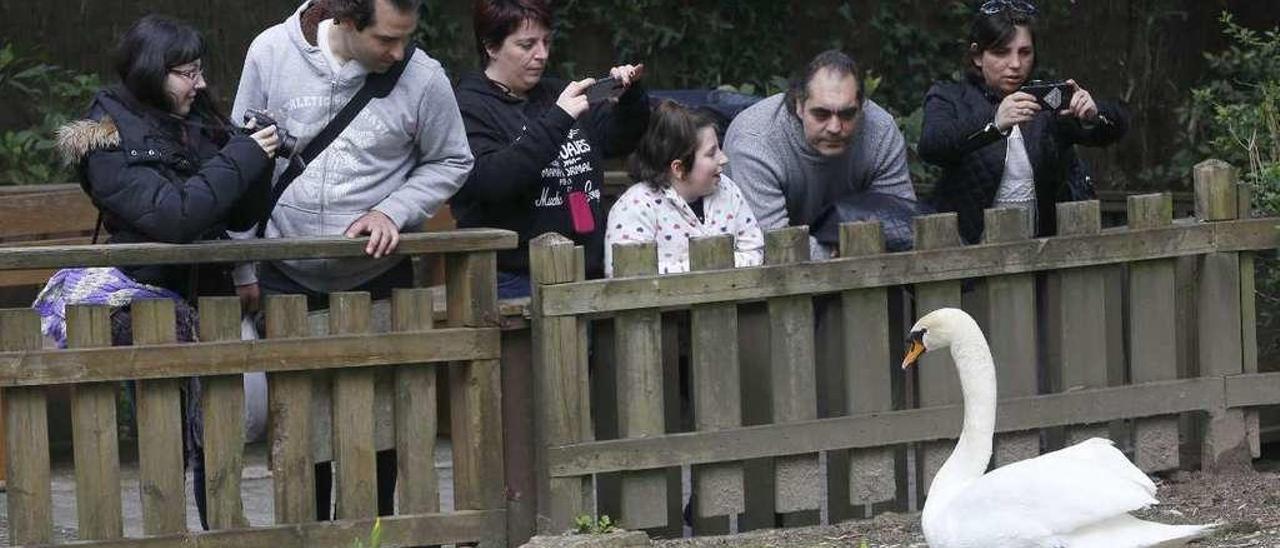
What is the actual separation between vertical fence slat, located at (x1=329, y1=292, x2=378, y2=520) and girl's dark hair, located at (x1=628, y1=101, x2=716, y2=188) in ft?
3.43

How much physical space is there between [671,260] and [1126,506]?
1711mm

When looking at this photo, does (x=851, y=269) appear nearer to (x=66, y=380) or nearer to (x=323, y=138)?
(x=323, y=138)

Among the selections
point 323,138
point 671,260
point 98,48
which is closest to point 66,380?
point 323,138

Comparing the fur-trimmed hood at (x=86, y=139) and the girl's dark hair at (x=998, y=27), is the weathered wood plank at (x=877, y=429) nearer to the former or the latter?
the girl's dark hair at (x=998, y=27)

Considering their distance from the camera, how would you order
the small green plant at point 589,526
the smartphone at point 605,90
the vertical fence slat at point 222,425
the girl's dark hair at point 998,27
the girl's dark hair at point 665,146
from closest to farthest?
the vertical fence slat at point 222,425, the small green plant at point 589,526, the smartphone at point 605,90, the girl's dark hair at point 665,146, the girl's dark hair at point 998,27

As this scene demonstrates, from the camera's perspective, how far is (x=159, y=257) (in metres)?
5.43

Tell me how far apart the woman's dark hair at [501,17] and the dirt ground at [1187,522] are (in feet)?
5.14

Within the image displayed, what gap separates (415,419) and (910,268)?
1.55 m

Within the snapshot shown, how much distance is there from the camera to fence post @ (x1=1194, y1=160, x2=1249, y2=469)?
6.61 meters

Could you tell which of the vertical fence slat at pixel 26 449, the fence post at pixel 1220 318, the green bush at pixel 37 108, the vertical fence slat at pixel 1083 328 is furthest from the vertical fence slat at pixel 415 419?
the green bush at pixel 37 108

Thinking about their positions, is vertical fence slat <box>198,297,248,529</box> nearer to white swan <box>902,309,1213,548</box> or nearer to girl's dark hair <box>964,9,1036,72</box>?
white swan <box>902,309,1213,548</box>

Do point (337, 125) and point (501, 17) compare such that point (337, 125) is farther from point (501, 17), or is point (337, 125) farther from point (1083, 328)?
point (1083, 328)

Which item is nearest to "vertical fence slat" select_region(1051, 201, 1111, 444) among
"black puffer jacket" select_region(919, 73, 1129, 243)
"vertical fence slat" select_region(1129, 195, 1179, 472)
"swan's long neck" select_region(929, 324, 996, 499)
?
"vertical fence slat" select_region(1129, 195, 1179, 472)

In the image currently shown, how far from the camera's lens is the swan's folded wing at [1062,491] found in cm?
504
